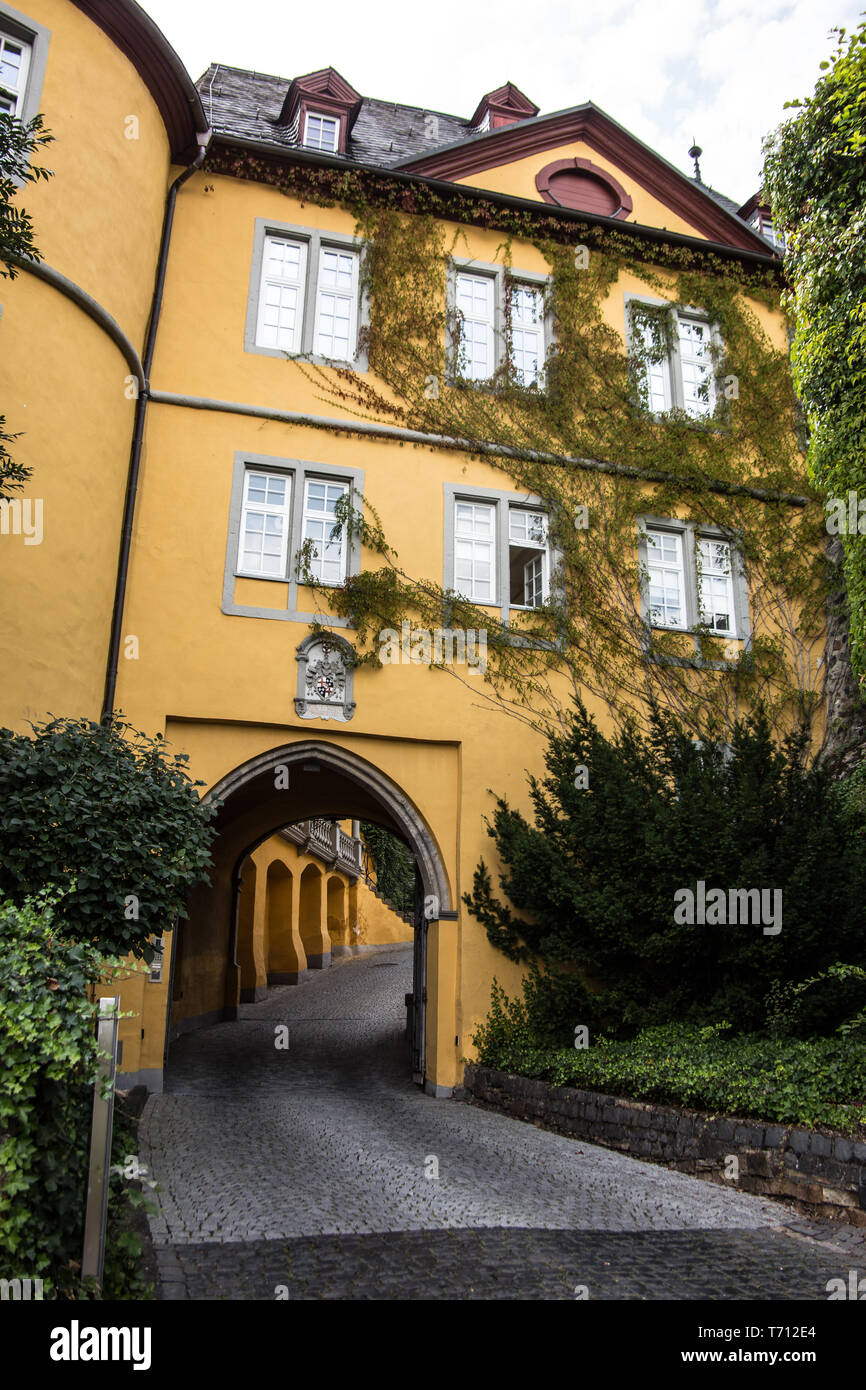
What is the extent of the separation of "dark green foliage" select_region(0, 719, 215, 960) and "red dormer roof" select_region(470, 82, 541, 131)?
1306 cm

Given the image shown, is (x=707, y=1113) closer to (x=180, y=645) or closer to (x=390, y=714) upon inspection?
(x=390, y=714)

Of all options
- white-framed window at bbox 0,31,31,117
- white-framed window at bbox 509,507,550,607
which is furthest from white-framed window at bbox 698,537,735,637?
white-framed window at bbox 0,31,31,117

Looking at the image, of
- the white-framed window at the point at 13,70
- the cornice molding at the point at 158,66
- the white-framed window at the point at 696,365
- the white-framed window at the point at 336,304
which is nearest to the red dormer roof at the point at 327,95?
the white-framed window at the point at 336,304

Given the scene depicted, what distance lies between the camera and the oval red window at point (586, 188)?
47.5ft

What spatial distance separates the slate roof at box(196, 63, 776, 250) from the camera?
1383cm

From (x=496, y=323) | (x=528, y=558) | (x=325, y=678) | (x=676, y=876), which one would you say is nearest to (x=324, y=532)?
(x=325, y=678)

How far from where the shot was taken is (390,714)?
11383 millimetres

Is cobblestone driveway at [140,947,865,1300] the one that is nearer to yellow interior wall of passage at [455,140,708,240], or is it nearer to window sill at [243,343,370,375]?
window sill at [243,343,370,375]

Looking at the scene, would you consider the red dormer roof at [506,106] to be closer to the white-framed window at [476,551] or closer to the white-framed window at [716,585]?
the white-framed window at [476,551]

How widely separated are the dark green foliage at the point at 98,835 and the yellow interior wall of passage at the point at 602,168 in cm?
1102

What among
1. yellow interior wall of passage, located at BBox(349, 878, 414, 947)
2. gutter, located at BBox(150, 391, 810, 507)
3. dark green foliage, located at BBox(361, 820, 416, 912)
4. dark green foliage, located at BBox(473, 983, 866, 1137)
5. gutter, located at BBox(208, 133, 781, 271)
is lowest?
dark green foliage, located at BBox(473, 983, 866, 1137)
